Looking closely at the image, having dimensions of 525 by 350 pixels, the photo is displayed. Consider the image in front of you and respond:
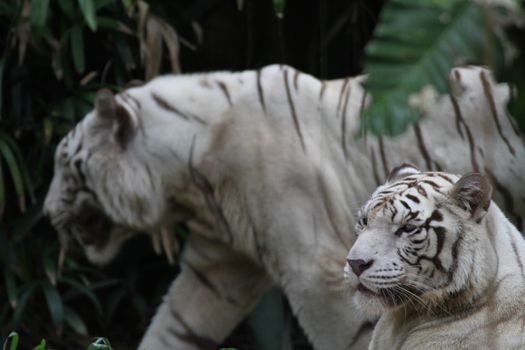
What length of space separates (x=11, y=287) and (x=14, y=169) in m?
0.64

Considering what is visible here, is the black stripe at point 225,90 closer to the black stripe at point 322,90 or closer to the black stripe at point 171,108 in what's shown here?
the black stripe at point 171,108

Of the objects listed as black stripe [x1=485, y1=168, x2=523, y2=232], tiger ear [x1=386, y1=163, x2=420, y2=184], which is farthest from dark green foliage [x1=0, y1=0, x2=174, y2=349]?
tiger ear [x1=386, y1=163, x2=420, y2=184]

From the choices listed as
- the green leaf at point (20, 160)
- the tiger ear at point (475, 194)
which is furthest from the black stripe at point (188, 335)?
the tiger ear at point (475, 194)

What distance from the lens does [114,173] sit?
12.5ft

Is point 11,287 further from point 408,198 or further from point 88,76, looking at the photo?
point 408,198

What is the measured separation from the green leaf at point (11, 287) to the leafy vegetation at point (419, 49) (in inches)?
171

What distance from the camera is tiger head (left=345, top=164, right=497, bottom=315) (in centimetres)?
212

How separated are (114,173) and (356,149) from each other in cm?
88

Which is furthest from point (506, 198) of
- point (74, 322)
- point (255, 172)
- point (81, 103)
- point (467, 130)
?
point (74, 322)

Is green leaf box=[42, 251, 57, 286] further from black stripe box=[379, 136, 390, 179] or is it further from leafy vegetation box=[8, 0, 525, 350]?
black stripe box=[379, 136, 390, 179]

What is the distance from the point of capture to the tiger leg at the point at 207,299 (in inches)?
158

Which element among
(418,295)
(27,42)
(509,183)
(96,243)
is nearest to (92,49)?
(27,42)

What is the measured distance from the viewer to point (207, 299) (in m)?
4.03

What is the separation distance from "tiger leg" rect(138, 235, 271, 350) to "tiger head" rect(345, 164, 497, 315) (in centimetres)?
183
